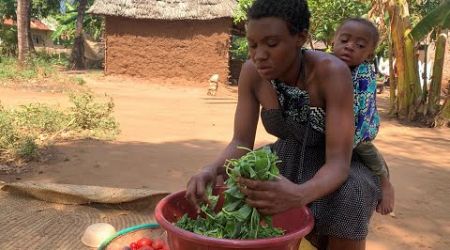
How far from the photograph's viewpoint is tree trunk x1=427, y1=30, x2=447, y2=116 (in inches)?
361

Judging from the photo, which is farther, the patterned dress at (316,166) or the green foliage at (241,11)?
the green foliage at (241,11)

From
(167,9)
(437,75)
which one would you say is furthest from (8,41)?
(437,75)

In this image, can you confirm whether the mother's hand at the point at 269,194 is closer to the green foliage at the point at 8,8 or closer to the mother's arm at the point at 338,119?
the mother's arm at the point at 338,119

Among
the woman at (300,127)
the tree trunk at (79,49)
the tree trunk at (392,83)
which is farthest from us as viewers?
the tree trunk at (79,49)

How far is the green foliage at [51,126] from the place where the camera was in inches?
194

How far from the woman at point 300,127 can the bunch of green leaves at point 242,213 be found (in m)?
0.04

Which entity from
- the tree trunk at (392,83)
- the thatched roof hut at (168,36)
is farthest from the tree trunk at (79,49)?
the tree trunk at (392,83)

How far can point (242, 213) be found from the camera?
54.4 inches

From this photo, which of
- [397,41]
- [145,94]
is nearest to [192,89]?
[145,94]

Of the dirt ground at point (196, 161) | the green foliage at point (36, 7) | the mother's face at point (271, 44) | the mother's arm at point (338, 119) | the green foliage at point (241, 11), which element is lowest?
the dirt ground at point (196, 161)

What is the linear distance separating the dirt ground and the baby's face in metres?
1.41

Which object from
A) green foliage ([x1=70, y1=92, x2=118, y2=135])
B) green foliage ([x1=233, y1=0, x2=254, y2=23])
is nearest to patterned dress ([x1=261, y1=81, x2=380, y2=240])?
green foliage ([x1=70, y1=92, x2=118, y2=135])

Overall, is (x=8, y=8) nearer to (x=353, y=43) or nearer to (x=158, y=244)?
(x=158, y=244)

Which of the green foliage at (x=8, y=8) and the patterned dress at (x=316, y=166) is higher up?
the green foliage at (x=8, y=8)
